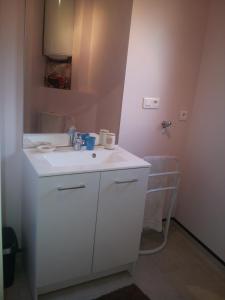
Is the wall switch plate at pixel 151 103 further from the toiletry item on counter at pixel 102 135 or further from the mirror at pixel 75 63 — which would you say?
the toiletry item on counter at pixel 102 135

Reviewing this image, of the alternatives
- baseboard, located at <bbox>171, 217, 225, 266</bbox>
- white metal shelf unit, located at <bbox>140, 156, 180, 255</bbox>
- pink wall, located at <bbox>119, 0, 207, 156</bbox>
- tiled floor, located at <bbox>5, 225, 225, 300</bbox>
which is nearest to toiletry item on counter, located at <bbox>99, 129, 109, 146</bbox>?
pink wall, located at <bbox>119, 0, 207, 156</bbox>

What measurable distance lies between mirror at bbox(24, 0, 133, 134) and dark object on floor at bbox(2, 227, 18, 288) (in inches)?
28.1

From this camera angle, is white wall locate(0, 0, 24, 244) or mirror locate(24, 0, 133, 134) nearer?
white wall locate(0, 0, 24, 244)

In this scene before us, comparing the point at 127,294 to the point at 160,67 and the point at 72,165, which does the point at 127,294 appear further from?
the point at 160,67

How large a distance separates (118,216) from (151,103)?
39.2 inches

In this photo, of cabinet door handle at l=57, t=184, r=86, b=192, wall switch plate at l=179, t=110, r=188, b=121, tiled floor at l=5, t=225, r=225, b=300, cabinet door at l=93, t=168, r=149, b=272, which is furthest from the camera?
wall switch plate at l=179, t=110, r=188, b=121

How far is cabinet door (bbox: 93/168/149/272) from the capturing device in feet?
5.36

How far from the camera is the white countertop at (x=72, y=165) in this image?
146 cm

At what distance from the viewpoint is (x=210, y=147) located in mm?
2221

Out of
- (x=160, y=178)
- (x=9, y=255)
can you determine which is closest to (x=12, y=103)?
(x=9, y=255)

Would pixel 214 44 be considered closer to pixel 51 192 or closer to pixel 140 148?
pixel 140 148

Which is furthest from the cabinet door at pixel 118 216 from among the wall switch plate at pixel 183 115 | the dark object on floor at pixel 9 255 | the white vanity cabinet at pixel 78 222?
the wall switch plate at pixel 183 115

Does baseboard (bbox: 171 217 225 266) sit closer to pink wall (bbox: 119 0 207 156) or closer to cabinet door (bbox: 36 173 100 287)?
pink wall (bbox: 119 0 207 156)

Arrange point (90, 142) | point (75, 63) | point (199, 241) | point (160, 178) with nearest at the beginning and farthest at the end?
point (75, 63)
point (90, 142)
point (160, 178)
point (199, 241)
